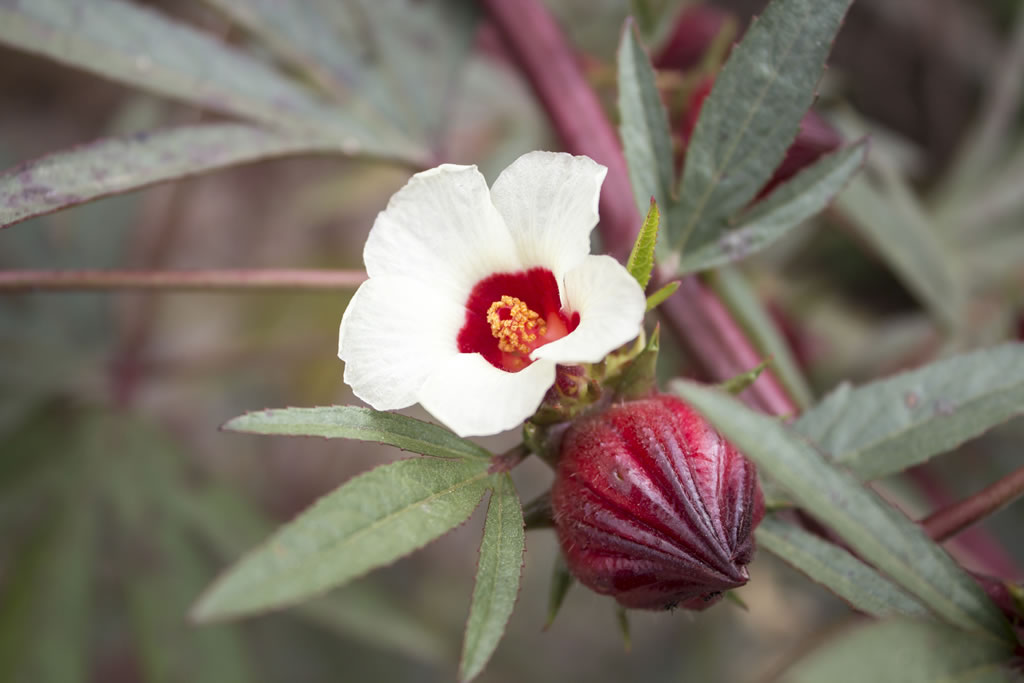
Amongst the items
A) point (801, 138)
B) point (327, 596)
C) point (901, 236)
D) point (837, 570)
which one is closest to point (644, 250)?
point (837, 570)

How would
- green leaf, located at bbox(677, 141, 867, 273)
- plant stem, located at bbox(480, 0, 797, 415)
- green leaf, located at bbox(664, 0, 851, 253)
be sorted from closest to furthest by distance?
green leaf, located at bbox(664, 0, 851, 253), green leaf, located at bbox(677, 141, 867, 273), plant stem, located at bbox(480, 0, 797, 415)

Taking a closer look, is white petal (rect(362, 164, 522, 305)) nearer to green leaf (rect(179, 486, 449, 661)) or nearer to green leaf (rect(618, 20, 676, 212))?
green leaf (rect(618, 20, 676, 212))

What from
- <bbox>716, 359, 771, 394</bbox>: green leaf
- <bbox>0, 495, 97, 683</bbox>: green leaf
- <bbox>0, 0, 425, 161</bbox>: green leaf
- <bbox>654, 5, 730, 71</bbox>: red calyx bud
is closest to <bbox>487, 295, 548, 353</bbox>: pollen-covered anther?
<bbox>716, 359, 771, 394</bbox>: green leaf

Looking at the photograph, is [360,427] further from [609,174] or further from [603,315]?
[609,174]

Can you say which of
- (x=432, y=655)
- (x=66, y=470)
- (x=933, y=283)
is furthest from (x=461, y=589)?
(x=933, y=283)

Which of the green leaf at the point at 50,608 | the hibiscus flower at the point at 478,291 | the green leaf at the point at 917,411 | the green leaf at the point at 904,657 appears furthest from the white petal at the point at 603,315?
the green leaf at the point at 50,608
